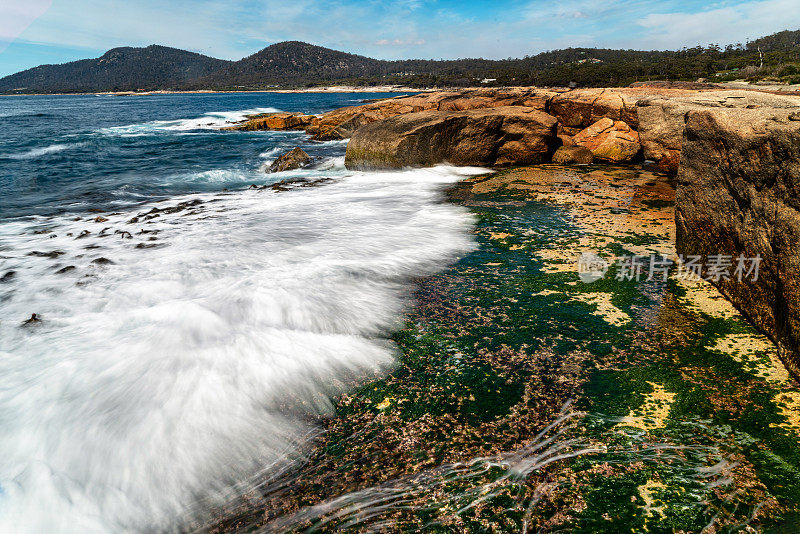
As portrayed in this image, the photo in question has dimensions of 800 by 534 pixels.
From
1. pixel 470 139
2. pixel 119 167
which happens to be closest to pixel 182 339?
pixel 470 139

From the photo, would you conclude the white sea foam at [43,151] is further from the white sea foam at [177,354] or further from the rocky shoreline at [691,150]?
the white sea foam at [177,354]

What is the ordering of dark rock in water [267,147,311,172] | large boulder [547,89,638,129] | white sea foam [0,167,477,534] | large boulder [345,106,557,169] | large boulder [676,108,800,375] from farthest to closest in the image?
dark rock in water [267,147,311,172]
large boulder [547,89,638,129]
large boulder [345,106,557,169]
large boulder [676,108,800,375]
white sea foam [0,167,477,534]

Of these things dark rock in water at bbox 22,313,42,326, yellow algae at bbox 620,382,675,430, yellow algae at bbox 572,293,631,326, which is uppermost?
dark rock in water at bbox 22,313,42,326

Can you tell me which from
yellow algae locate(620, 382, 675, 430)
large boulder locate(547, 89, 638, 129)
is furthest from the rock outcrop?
yellow algae locate(620, 382, 675, 430)

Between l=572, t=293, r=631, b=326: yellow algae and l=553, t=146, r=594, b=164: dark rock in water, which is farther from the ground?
l=553, t=146, r=594, b=164: dark rock in water

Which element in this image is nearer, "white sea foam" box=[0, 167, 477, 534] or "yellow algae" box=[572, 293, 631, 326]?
"white sea foam" box=[0, 167, 477, 534]

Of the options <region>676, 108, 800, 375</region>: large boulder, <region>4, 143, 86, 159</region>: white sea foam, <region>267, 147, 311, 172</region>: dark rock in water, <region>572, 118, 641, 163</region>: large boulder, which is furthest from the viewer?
<region>4, 143, 86, 159</region>: white sea foam

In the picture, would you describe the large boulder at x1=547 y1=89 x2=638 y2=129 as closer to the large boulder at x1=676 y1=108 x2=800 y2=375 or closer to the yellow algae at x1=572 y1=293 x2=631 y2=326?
the large boulder at x1=676 y1=108 x2=800 y2=375
